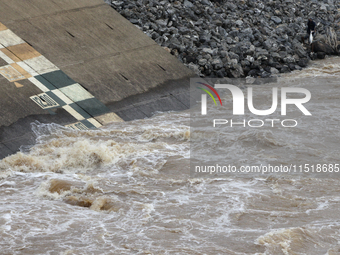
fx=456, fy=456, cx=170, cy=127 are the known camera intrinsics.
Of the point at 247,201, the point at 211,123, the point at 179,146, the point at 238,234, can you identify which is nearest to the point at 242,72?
the point at 211,123

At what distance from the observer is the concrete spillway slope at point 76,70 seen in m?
10.7

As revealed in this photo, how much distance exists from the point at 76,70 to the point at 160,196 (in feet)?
19.0

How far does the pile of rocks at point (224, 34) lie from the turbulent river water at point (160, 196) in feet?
12.1

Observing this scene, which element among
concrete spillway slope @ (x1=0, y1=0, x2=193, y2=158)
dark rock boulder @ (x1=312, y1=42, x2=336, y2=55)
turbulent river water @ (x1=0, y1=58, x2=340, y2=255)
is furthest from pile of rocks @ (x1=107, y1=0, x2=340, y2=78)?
turbulent river water @ (x1=0, y1=58, x2=340, y2=255)

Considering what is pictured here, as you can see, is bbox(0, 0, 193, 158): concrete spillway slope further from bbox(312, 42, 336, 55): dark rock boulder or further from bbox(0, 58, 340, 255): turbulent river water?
bbox(312, 42, 336, 55): dark rock boulder

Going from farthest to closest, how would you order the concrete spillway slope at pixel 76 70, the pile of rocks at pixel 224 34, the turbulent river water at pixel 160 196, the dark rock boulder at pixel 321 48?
the dark rock boulder at pixel 321 48, the pile of rocks at pixel 224 34, the concrete spillway slope at pixel 76 70, the turbulent river water at pixel 160 196

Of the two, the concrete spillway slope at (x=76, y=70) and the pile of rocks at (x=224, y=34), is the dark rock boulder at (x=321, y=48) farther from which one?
the concrete spillway slope at (x=76, y=70)

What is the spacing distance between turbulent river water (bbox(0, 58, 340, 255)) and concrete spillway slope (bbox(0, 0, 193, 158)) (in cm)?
62

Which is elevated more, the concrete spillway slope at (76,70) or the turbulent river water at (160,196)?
the concrete spillway slope at (76,70)

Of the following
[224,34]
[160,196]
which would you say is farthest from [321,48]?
[160,196]

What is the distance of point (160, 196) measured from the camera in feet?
24.6

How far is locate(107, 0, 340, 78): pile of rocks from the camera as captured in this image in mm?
13977

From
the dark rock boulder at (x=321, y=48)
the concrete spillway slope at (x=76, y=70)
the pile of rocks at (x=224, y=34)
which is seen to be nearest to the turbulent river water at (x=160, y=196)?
the concrete spillway slope at (x=76, y=70)

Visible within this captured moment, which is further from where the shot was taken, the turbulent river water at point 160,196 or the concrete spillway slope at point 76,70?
the concrete spillway slope at point 76,70
